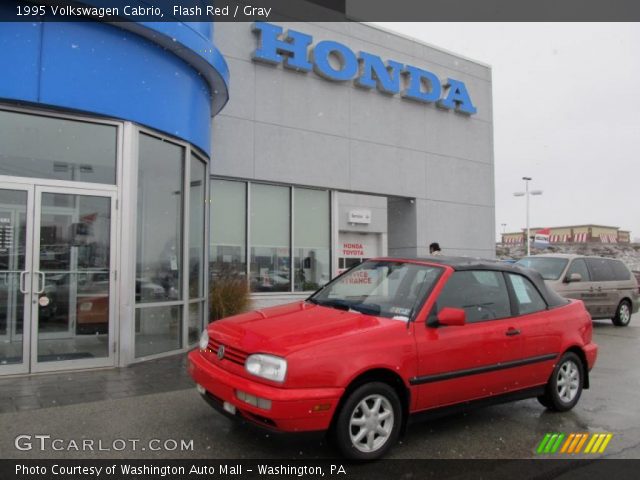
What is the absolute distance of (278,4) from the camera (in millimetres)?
12141

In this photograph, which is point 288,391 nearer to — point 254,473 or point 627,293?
point 254,473

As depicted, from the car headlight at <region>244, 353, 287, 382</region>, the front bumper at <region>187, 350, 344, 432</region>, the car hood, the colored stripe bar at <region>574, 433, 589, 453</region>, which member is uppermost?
the car hood

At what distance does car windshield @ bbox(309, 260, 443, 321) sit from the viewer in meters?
4.71

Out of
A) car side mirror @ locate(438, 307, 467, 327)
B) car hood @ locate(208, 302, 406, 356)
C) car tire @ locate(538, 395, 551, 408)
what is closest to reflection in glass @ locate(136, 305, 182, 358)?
car hood @ locate(208, 302, 406, 356)

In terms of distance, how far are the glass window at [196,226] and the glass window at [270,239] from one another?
8.10 ft

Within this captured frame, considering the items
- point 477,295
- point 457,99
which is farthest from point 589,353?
point 457,99

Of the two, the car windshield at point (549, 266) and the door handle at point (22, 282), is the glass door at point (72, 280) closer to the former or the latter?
the door handle at point (22, 282)

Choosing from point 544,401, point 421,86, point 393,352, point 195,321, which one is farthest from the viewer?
point 421,86

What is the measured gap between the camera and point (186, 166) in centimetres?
834

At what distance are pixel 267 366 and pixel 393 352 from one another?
103 centimetres

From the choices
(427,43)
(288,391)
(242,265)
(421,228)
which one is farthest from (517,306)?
(427,43)

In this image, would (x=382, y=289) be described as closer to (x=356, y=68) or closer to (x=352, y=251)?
(x=356, y=68)

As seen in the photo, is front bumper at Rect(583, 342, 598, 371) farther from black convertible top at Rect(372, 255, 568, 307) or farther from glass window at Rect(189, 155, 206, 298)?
glass window at Rect(189, 155, 206, 298)

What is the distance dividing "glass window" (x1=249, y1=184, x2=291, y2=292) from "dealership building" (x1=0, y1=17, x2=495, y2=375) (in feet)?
0.11
